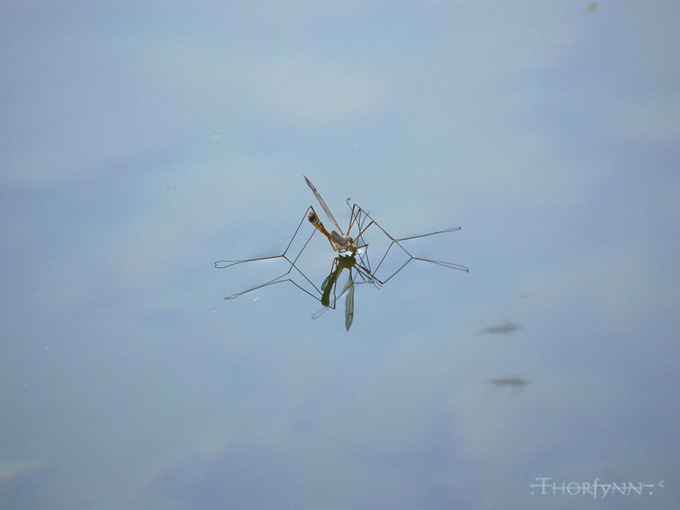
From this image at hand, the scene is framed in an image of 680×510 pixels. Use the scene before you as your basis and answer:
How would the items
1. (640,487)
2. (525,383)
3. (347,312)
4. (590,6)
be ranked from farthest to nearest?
1. (590,6)
2. (347,312)
3. (525,383)
4. (640,487)

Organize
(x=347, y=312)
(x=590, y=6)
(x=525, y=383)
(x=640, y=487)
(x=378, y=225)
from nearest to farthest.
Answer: (x=640, y=487) → (x=525, y=383) → (x=347, y=312) → (x=378, y=225) → (x=590, y=6)

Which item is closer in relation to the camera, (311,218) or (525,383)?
(525,383)

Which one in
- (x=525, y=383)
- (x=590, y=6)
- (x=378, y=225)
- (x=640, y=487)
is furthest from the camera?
(x=590, y=6)

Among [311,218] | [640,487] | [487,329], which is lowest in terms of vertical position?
[640,487]

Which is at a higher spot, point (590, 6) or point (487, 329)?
point (590, 6)

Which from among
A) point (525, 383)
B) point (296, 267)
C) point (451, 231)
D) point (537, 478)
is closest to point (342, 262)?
point (296, 267)

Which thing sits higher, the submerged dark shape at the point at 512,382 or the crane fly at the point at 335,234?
the crane fly at the point at 335,234

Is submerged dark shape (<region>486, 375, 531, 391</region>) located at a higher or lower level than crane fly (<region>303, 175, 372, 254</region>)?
lower

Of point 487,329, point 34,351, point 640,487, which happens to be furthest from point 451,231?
point 34,351

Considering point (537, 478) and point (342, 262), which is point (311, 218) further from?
point (537, 478)
